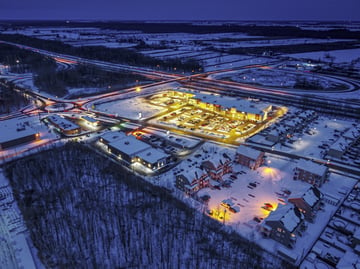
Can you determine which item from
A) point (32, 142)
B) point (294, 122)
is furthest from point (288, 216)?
point (32, 142)

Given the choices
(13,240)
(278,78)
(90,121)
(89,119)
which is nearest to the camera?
(13,240)

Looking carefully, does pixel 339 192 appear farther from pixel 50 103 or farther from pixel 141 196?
pixel 50 103

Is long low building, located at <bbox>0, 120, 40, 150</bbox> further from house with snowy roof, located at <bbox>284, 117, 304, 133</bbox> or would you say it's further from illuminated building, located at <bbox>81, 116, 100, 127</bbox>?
house with snowy roof, located at <bbox>284, 117, 304, 133</bbox>

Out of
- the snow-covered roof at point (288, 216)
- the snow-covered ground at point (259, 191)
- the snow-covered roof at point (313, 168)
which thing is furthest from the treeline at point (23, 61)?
the snow-covered roof at point (288, 216)

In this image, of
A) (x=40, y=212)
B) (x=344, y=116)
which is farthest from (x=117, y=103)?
(x=344, y=116)

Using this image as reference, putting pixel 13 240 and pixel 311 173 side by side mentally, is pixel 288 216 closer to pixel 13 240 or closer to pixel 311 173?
pixel 311 173

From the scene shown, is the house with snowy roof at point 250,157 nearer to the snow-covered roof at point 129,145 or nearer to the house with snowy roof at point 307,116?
the snow-covered roof at point 129,145
